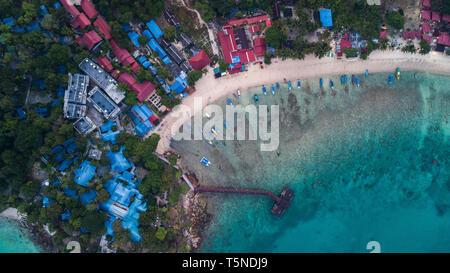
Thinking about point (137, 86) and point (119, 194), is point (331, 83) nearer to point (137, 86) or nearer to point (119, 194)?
point (137, 86)

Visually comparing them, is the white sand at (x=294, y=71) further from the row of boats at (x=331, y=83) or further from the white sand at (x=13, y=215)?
the white sand at (x=13, y=215)

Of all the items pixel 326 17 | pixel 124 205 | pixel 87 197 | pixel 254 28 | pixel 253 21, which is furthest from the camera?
pixel 254 28

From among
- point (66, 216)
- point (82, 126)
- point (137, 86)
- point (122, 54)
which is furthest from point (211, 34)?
point (66, 216)

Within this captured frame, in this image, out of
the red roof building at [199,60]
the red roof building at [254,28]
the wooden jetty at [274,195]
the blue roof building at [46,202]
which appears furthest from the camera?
the wooden jetty at [274,195]

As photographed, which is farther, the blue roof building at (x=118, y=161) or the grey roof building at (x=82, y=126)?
the blue roof building at (x=118, y=161)

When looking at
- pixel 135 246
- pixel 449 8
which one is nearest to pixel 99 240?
pixel 135 246

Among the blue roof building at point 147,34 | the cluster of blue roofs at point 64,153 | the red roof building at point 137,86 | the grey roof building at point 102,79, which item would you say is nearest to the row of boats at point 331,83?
the red roof building at point 137,86
